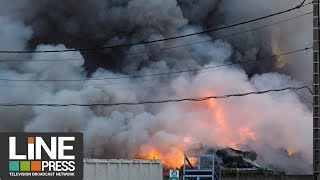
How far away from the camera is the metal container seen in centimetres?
2600

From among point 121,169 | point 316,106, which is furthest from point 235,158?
point 316,106

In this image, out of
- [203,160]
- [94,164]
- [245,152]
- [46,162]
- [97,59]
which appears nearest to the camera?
[46,162]

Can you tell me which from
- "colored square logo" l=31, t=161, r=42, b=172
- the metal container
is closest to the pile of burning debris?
the metal container

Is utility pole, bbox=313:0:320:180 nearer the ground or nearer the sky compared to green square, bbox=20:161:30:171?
nearer the sky

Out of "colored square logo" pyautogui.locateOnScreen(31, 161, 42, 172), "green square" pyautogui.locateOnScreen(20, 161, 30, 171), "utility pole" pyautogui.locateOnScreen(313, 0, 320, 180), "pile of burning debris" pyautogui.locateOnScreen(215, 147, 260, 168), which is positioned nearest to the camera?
"colored square logo" pyautogui.locateOnScreen(31, 161, 42, 172)

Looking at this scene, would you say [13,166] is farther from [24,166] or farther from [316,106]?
[316,106]

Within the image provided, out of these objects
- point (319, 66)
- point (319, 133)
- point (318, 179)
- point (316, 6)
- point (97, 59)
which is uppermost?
point (97, 59)

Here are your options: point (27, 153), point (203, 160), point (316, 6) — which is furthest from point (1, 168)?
point (203, 160)

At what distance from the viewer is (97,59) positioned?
2454 inches

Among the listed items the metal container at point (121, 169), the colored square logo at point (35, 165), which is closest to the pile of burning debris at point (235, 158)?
the metal container at point (121, 169)

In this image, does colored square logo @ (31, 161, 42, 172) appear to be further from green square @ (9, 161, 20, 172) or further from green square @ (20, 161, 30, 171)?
green square @ (9, 161, 20, 172)

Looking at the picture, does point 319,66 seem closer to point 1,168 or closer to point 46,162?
point 46,162

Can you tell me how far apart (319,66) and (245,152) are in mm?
30678

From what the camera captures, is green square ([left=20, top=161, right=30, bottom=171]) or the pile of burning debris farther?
the pile of burning debris
